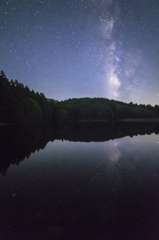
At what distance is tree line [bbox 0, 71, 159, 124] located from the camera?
4840 cm

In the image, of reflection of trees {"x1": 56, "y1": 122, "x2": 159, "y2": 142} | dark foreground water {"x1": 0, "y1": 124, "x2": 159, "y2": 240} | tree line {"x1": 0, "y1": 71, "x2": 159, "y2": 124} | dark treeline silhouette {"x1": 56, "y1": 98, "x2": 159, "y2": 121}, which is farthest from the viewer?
dark treeline silhouette {"x1": 56, "y1": 98, "x2": 159, "y2": 121}

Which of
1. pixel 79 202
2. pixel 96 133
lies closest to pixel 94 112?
pixel 96 133

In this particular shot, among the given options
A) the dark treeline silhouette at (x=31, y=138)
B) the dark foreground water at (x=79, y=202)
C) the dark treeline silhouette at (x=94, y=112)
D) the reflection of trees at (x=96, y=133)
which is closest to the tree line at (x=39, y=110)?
the dark treeline silhouette at (x=94, y=112)

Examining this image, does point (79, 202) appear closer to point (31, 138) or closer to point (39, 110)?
point (31, 138)

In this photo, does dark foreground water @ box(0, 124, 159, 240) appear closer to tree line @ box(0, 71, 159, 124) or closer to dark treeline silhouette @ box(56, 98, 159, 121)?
tree line @ box(0, 71, 159, 124)

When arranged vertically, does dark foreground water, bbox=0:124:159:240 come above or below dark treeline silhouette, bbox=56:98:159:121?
below

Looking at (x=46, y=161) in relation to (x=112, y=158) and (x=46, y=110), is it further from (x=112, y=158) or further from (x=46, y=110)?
(x=46, y=110)

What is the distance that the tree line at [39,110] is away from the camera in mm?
48400

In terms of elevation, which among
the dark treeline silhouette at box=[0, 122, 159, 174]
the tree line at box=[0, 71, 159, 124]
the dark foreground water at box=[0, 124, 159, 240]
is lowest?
the dark foreground water at box=[0, 124, 159, 240]

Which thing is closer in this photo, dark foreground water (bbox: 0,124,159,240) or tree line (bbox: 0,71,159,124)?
dark foreground water (bbox: 0,124,159,240)

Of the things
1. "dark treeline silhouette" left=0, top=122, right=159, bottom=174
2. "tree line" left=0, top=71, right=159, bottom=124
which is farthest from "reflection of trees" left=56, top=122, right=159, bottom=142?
"tree line" left=0, top=71, right=159, bottom=124

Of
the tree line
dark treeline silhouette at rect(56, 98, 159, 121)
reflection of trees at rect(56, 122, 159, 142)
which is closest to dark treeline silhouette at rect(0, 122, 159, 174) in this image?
reflection of trees at rect(56, 122, 159, 142)

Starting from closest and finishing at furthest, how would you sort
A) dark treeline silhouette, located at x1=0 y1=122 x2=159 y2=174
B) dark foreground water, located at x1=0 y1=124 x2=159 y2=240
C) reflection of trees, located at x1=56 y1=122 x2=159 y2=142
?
dark foreground water, located at x1=0 y1=124 x2=159 y2=240
dark treeline silhouette, located at x1=0 y1=122 x2=159 y2=174
reflection of trees, located at x1=56 y1=122 x2=159 y2=142

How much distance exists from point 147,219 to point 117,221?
0.90 meters
